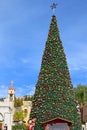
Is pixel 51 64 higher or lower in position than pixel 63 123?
higher

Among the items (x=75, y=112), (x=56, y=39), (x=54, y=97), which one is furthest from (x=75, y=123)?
(x=56, y=39)

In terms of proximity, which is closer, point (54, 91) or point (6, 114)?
point (54, 91)

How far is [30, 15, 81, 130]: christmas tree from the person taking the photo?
93.7 feet

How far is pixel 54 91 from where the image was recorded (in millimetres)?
29250

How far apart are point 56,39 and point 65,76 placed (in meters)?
4.04

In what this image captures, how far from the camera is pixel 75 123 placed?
28719 millimetres

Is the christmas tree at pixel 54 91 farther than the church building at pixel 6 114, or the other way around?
the church building at pixel 6 114

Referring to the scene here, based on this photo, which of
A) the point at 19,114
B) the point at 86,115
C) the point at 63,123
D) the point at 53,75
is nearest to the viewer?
the point at 63,123

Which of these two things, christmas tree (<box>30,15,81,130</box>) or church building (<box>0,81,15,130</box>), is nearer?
christmas tree (<box>30,15,81,130</box>)

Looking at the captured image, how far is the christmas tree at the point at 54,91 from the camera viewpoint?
93.7 ft

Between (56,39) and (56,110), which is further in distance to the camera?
(56,39)

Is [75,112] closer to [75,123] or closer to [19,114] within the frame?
[75,123]

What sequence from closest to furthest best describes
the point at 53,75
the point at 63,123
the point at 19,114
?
the point at 63,123 < the point at 53,75 < the point at 19,114

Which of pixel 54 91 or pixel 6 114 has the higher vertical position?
pixel 54 91
